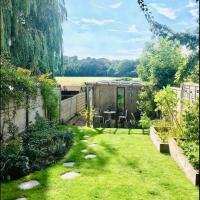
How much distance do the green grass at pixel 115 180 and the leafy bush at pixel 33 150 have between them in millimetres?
236

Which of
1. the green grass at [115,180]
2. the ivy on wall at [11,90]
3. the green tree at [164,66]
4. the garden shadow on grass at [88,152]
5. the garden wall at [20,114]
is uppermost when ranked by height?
the green tree at [164,66]

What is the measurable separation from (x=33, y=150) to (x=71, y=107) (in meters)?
9.39

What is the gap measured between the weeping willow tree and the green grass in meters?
4.82

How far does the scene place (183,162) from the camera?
5.89 metres

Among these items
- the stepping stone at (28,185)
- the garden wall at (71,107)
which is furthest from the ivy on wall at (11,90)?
the garden wall at (71,107)

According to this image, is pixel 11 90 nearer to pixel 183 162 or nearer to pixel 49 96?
pixel 49 96

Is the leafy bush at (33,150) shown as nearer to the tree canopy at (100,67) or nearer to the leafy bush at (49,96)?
the leafy bush at (49,96)

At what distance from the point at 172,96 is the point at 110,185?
408cm

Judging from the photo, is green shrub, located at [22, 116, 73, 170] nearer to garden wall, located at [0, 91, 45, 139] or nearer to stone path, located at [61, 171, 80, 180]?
garden wall, located at [0, 91, 45, 139]

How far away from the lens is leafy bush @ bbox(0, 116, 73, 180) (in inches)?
213

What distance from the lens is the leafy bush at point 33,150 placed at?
542 centimetres

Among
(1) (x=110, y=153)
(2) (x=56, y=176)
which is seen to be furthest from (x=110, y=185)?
(1) (x=110, y=153)

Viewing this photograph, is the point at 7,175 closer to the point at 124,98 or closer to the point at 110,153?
the point at 110,153

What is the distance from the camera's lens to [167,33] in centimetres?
194
